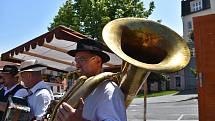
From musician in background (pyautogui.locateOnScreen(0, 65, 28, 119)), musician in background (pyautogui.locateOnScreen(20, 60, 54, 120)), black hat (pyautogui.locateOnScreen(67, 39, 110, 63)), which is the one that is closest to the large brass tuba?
black hat (pyautogui.locateOnScreen(67, 39, 110, 63))

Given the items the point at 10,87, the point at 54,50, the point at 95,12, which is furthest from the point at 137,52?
the point at 95,12

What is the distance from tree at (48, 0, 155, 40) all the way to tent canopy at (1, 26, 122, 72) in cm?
2345

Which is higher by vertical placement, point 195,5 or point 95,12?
point 195,5

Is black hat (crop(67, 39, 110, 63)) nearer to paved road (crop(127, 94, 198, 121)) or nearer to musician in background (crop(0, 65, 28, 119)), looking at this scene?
musician in background (crop(0, 65, 28, 119))

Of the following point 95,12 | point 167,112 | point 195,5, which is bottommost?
point 167,112

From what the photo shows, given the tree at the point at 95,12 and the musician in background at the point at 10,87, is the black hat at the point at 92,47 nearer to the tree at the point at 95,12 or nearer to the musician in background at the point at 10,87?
the musician in background at the point at 10,87

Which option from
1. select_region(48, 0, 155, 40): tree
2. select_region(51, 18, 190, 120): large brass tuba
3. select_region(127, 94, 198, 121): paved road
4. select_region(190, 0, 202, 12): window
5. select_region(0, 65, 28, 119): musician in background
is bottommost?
select_region(127, 94, 198, 121): paved road

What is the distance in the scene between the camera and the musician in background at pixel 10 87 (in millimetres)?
4531

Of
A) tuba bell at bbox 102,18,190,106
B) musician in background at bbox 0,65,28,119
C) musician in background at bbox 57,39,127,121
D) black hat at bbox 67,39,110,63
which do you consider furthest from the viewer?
musician in background at bbox 0,65,28,119

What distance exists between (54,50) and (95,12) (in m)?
25.4

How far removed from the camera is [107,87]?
104 inches

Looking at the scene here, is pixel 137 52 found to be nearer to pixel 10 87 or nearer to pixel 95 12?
pixel 10 87

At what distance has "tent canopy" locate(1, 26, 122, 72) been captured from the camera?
5648 mm

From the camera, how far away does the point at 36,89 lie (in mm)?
4348
